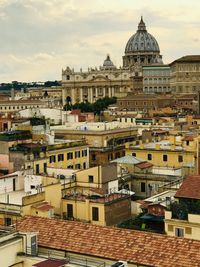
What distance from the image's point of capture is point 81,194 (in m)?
25.7

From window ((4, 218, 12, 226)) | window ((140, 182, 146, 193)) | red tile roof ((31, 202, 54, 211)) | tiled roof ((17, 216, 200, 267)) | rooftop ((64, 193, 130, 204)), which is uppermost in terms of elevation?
tiled roof ((17, 216, 200, 267))

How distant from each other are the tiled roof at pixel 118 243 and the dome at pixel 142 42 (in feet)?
550

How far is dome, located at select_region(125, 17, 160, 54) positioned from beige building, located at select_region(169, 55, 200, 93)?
2141 inches

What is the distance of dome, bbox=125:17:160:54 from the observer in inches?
7229

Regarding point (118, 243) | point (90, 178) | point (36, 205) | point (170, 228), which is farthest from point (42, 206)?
point (118, 243)

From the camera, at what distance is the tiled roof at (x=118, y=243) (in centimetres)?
1464

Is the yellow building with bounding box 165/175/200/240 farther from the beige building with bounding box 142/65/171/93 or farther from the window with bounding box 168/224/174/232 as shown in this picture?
the beige building with bounding box 142/65/171/93

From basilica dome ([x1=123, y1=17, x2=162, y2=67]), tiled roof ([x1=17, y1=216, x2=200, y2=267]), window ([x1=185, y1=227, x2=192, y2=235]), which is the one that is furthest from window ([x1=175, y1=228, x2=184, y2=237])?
basilica dome ([x1=123, y1=17, x2=162, y2=67])

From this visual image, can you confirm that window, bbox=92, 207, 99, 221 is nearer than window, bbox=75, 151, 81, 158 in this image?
Yes

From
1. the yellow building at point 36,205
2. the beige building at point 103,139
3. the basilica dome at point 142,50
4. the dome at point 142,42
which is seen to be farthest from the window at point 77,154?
the dome at point 142,42

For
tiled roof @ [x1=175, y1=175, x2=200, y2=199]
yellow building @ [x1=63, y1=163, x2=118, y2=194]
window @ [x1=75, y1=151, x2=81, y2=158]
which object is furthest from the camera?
window @ [x1=75, y1=151, x2=81, y2=158]

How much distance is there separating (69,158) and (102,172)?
1064 centimetres

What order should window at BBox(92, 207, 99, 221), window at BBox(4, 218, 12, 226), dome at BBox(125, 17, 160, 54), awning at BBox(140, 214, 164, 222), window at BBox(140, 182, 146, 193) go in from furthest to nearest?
dome at BBox(125, 17, 160, 54)
window at BBox(140, 182, 146, 193)
window at BBox(4, 218, 12, 226)
window at BBox(92, 207, 99, 221)
awning at BBox(140, 214, 164, 222)

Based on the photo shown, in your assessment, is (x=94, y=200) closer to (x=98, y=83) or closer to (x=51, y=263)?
(x=51, y=263)
